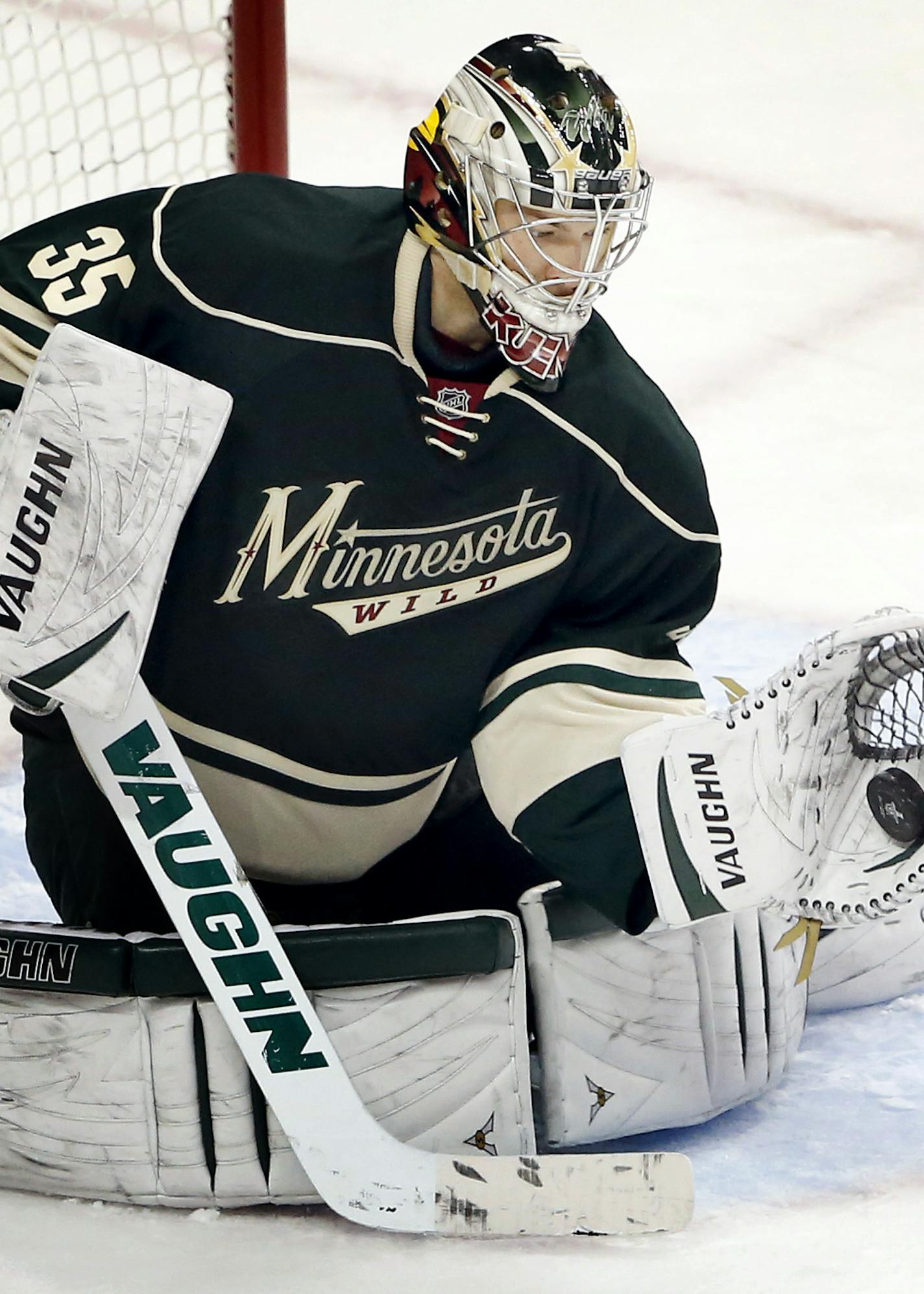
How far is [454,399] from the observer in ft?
6.03

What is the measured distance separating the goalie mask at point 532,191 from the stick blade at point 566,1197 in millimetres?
703

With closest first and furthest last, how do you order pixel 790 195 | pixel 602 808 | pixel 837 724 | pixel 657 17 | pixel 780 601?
1. pixel 837 724
2. pixel 602 808
3. pixel 780 601
4. pixel 790 195
5. pixel 657 17

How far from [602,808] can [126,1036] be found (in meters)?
0.47

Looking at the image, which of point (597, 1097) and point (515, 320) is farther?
point (597, 1097)

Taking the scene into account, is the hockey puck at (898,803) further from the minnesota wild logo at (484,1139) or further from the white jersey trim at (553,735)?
the minnesota wild logo at (484,1139)

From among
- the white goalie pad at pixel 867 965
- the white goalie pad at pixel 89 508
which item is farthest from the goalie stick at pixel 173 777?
the white goalie pad at pixel 867 965

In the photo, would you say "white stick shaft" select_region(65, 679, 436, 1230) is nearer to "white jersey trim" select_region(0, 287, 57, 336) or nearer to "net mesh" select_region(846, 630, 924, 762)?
"white jersey trim" select_region(0, 287, 57, 336)

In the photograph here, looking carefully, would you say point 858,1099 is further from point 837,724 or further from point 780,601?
point 780,601

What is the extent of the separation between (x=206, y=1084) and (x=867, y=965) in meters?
0.76

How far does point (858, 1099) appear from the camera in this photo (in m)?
2.03

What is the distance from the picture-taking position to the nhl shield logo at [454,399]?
1.84m

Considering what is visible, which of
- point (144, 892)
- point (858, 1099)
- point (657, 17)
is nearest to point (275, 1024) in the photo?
point (144, 892)

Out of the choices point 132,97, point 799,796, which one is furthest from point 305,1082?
point 132,97

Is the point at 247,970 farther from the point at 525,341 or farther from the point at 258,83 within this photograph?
the point at 258,83
